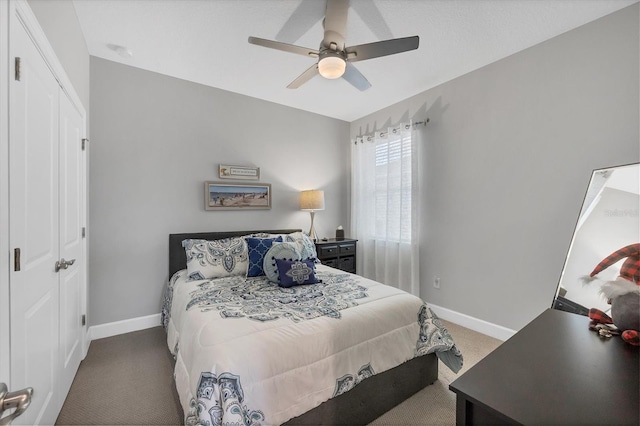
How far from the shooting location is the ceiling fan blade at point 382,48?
5.77 feet

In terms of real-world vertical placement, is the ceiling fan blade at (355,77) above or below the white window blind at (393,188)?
above

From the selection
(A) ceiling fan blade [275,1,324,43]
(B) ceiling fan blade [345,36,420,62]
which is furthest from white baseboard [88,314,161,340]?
(B) ceiling fan blade [345,36,420,62]

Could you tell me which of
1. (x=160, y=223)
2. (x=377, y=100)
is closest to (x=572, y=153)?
(x=377, y=100)

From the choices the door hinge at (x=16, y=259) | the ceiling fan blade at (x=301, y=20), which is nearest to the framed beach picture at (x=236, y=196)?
the ceiling fan blade at (x=301, y=20)

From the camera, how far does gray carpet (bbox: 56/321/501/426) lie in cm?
173

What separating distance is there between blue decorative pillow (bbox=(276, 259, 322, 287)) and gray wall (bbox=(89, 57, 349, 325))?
4.49ft

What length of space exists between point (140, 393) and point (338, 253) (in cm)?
252

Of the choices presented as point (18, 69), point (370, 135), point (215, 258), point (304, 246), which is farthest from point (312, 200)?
point (18, 69)

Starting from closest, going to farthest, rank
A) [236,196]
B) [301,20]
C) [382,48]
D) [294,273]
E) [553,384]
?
[553,384]
[382,48]
[301,20]
[294,273]
[236,196]

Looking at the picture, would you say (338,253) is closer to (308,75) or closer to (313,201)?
(313,201)

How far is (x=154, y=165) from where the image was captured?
304cm

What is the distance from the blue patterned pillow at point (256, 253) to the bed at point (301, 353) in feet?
1.43

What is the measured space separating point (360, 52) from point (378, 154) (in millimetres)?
2186

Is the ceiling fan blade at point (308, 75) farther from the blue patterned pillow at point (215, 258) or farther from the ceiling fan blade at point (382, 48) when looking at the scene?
the blue patterned pillow at point (215, 258)
